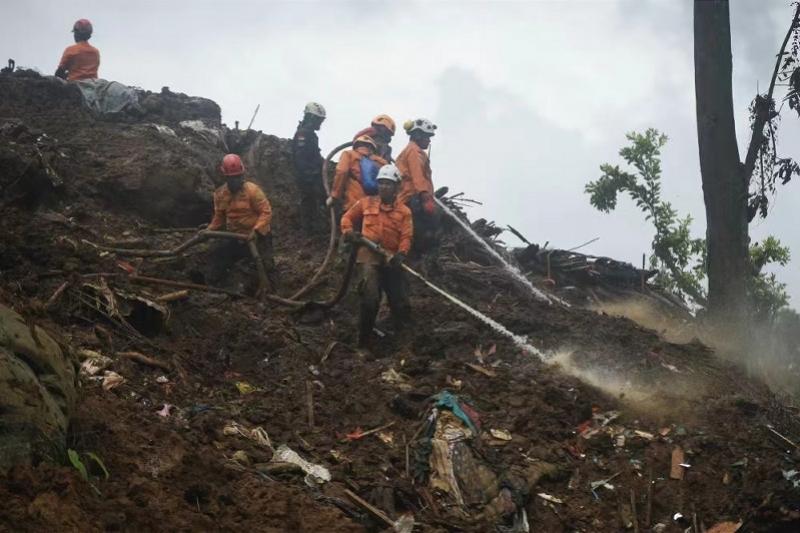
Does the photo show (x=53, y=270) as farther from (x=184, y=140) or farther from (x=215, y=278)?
(x=184, y=140)

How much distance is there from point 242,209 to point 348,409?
12.4ft

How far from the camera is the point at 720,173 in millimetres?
10953

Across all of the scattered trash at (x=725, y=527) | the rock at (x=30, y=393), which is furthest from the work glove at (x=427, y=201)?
the rock at (x=30, y=393)

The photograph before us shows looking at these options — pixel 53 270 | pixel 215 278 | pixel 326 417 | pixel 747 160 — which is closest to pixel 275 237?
pixel 215 278

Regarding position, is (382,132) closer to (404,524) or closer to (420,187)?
(420,187)

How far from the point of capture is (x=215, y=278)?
34.1 ft

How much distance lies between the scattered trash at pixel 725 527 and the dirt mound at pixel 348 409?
167 millimetres

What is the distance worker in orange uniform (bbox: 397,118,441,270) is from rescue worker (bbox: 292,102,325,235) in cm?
161

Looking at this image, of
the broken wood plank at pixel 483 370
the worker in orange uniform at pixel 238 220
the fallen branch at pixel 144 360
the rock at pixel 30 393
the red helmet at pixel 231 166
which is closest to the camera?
the rock at pixel 30 393

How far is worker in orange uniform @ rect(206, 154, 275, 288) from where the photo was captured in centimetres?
1030

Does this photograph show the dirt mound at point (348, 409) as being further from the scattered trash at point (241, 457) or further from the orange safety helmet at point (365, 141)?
the orange safety helmet at point (365, 141)

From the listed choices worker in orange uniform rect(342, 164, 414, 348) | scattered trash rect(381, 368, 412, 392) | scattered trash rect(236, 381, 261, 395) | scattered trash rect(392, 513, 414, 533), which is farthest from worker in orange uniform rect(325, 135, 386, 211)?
scattered trash rect(392, 513, 414, 533)

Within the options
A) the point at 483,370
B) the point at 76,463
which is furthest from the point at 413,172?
the point at 76,463

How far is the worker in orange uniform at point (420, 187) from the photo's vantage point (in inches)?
435
